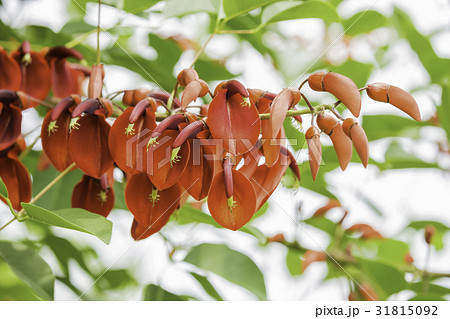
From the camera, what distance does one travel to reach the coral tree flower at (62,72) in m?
0.68

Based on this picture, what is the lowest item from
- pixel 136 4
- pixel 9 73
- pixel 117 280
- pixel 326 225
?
pixel 117 280

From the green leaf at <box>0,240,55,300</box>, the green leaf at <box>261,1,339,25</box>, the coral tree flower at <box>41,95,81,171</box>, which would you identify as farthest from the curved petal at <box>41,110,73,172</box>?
Result: the green leaf at <box>261,1,339,25</box>

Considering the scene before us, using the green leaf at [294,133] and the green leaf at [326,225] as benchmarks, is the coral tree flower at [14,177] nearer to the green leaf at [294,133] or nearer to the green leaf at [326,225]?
the green leaf at [294,133]

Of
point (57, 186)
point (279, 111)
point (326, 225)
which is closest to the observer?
point (279, 111)

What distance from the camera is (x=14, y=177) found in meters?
0.55

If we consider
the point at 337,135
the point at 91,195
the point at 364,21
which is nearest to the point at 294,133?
the point at 337,135

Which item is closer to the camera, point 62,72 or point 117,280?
point 62,72

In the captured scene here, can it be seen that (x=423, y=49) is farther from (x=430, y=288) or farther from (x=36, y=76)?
(x=36, y=76)

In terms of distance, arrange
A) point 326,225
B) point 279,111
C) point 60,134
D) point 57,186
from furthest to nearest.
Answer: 1. point 326,225
2. point 57,186
3. point 60,134
4. point 279,111

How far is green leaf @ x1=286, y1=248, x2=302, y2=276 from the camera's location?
0.91 metres

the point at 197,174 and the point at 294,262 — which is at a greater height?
the point at 197,174

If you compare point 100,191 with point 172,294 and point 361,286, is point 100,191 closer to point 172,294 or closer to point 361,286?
point 172,294

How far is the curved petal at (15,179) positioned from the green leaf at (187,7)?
0.35 meters

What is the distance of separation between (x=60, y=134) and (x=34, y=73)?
0.69ft
